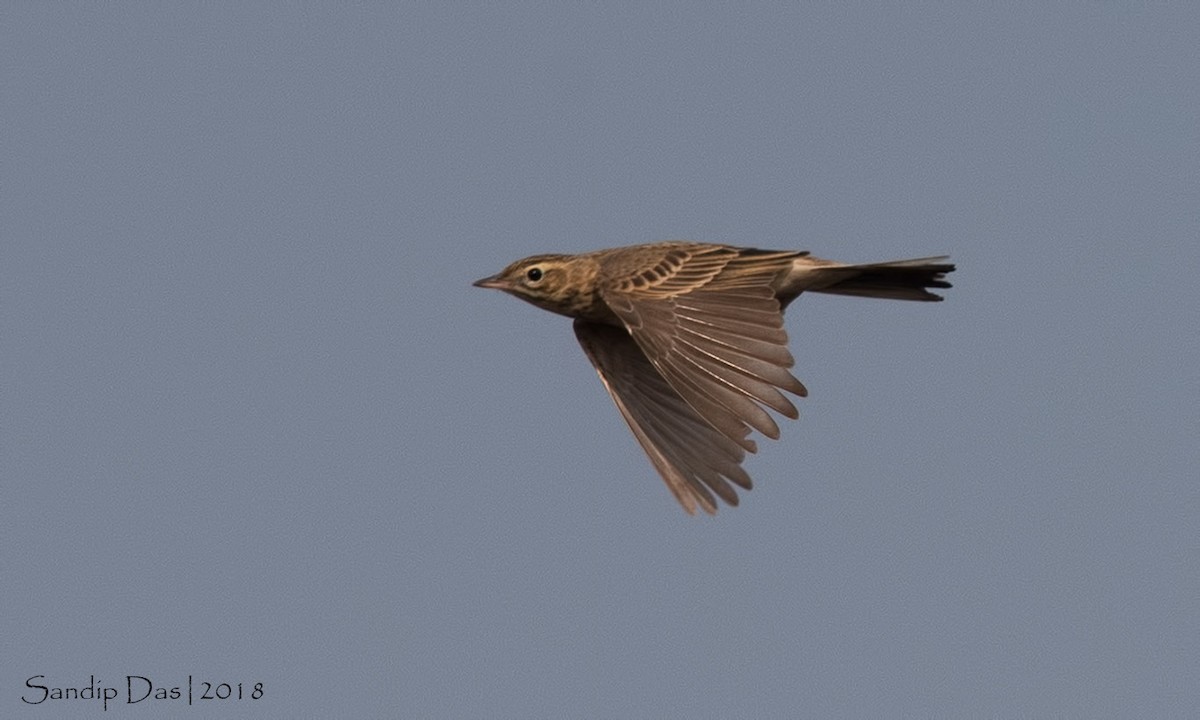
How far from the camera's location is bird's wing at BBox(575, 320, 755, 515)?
15828 mm

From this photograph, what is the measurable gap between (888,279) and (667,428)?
2.17m

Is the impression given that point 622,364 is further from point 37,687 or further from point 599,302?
point 37,687

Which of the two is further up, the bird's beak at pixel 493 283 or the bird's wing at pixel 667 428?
the bird's beak at pixel 493 283

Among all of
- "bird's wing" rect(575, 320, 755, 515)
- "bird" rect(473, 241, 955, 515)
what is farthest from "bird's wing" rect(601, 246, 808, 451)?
"bird's wing" rect(575, 320, 755, 515)

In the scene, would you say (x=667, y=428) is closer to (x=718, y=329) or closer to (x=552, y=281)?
(x=552, y=281)

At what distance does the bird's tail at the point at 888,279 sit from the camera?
17078 mm

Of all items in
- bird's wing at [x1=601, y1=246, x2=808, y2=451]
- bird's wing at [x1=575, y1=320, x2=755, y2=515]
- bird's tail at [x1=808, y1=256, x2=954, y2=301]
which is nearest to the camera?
bird's wing at [x1=601, y1=246, x2=808, y2=451]

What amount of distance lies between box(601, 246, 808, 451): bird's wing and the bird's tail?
0.51m

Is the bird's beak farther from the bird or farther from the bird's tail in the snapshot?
the bird's tail

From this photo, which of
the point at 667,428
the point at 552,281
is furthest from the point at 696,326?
the point at 552,281

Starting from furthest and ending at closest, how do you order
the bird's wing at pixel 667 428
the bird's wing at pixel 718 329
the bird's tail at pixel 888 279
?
the bird's tail at pixel 888 279
the bird's wing at pixel 667 428
the bird's wing at pixel 718 329

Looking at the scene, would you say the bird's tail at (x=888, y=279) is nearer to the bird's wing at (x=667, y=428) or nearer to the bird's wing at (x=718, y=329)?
the bird's wing at (x=718, y=329)

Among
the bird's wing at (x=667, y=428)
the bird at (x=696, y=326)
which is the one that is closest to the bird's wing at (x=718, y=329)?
the bird at (x=696, y=326)

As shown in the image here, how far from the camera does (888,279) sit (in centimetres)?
1741
